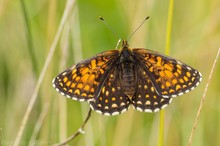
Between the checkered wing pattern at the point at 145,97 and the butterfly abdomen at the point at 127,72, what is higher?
the butterfly abdomen at the point at 127,72

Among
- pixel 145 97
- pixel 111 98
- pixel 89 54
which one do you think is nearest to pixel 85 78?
pixel 111 98

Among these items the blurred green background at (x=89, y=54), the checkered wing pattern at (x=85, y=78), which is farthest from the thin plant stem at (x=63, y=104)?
the checkered wing pattern at (x=85, y=78)

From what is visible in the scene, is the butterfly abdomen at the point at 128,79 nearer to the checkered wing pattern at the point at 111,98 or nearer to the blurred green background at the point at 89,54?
the checkered wing pattern at the point at 111,98

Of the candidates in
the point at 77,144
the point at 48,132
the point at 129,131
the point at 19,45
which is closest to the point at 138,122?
the point at 129,131

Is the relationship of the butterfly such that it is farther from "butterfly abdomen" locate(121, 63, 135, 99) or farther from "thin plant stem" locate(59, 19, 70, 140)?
"thin plant stem" locate(59, 19, 70, 140)

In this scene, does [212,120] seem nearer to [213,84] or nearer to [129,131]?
[213,84]

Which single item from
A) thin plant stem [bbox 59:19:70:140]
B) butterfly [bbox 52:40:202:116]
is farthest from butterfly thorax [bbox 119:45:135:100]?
thin plant stem [bbox 59:19:70:140]

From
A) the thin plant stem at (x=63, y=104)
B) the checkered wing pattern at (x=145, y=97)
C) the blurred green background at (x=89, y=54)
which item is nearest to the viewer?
the checkered wing pattern at (x=145, y=97)
